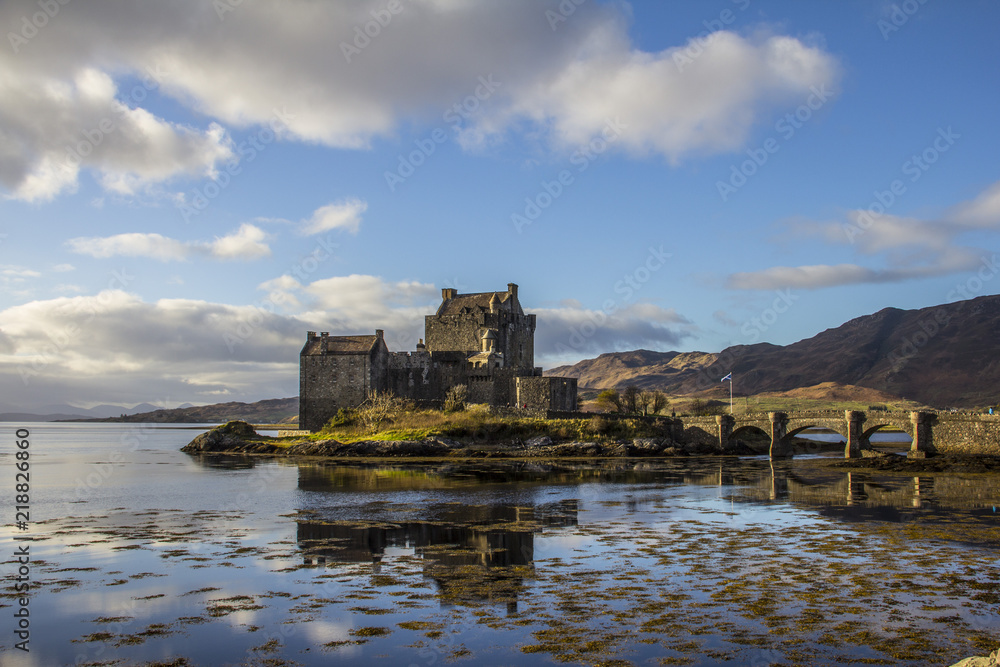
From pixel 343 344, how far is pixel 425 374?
27.1ft

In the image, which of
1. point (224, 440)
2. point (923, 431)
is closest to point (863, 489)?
point (923, 431)

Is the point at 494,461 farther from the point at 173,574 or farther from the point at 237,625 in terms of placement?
the point at 237,625

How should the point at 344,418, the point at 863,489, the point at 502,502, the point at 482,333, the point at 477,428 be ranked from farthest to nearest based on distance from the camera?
the point at 482,333 → the point at 344,418 → the point at 477,428 → the point at 863,489 → the point at 502,502

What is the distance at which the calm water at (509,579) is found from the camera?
10.9m

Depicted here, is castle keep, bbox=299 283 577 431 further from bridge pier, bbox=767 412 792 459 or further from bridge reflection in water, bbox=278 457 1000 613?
bridge pier, bbox=767 412 792 459

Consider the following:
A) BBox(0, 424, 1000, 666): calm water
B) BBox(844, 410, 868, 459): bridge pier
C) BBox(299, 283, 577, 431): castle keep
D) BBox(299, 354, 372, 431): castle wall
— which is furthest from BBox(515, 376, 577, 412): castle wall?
BBox(0, 424, 1000, 666): calm water

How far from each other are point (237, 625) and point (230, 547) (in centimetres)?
777

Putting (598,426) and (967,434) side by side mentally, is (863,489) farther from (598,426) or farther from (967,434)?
(598,426)

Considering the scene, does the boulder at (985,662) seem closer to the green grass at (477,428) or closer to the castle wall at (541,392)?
the green grass at (477,428)

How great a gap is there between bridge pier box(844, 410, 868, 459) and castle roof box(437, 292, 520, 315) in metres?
33.4

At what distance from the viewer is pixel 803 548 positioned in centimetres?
1861

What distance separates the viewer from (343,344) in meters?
67.5

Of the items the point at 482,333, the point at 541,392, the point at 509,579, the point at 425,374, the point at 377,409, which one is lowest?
the point at 509,579

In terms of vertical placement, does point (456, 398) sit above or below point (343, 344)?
below
